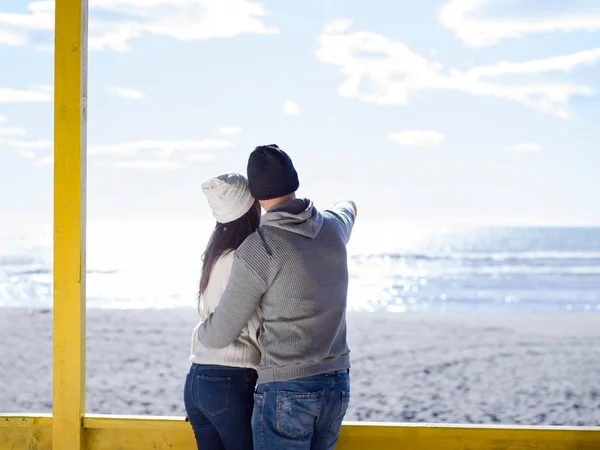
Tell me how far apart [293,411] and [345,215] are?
54 centimetres

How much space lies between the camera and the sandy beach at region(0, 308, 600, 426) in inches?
220

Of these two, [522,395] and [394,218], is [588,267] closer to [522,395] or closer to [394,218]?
[394,218]

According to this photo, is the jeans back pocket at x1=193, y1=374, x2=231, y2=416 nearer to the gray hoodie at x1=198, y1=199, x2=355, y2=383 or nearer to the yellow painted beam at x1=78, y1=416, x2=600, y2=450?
the gray hoodie at x1=198, y1=199, x2=355, y2=383

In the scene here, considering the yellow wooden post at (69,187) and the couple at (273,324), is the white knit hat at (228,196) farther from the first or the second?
the yellow wooden post at (69,187)

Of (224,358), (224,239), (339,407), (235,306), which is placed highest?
(224,239)

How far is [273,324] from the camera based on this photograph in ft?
5.65

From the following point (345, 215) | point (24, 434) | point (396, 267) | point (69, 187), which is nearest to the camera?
point (345, 215)

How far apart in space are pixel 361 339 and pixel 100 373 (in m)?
3.12

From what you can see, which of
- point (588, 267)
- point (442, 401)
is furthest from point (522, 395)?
point (588, 267)

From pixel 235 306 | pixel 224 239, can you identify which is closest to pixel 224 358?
pixel 235 306

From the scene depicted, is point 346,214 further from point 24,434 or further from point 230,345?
point 24,434

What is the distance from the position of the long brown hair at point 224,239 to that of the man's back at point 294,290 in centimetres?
12

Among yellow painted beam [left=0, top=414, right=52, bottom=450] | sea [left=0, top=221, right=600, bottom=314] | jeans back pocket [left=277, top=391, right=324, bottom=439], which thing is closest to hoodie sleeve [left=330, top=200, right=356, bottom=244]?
jeans back pocket [left=277, top=391, right=324, bottom=439]

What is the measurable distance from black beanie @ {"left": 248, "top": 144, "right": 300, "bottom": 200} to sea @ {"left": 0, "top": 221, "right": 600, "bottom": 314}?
32.7 feet
